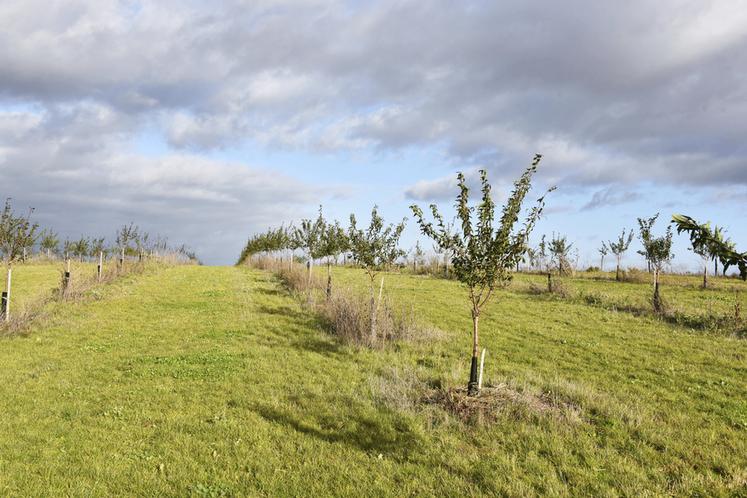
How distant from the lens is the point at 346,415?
11.1 metres

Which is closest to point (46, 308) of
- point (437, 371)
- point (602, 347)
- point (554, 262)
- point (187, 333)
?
point (187, 333)

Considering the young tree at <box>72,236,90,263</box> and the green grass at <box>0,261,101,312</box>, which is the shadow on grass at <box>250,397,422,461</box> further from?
the young tree at <box>72,236,90,263</box>

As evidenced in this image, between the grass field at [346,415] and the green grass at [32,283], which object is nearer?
the grass field at [346,415]

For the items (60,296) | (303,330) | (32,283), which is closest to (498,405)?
(303,330)

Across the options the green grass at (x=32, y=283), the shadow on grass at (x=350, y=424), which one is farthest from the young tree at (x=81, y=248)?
the shadow on grass at (x=350, y=424)

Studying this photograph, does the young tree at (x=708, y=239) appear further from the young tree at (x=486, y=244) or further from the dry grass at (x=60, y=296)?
the dry grass at (x=60, y=296)

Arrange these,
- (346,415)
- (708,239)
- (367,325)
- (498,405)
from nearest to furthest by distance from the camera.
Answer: (708,239), (346,415), (498,405), (367,325)

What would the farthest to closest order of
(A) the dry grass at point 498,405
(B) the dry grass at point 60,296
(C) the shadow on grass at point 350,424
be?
(B) the dry grass at point 60,296 < (A) the dry grass at point 498,405 < (C) the shadow on grass at point 350,424

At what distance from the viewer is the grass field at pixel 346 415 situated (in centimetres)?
822

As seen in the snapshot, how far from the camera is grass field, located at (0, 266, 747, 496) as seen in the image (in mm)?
8219

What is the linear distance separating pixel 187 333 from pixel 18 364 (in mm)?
6044

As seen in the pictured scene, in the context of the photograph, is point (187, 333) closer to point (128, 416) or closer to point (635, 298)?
point (128, 416)

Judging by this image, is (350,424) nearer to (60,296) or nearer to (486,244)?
(486,244)

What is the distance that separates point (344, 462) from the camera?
348 inches
